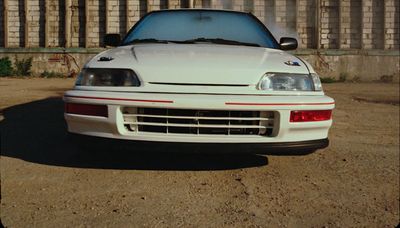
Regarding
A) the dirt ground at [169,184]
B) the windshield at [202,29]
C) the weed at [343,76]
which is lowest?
the dirt ground at [169,184]

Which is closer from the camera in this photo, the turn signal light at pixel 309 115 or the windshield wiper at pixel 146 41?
the turn signal light at pixel 309 115

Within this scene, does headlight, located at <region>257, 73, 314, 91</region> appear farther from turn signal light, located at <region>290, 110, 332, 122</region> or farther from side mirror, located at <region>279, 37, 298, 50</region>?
side mirror, located at <region>279, 37, 298, 50</region>

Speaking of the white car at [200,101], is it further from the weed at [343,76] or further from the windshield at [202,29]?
the weed at [343,76]

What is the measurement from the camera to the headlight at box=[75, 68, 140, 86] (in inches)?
98.7

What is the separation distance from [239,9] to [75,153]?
10874 mm

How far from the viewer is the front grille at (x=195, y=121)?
2.42 metres

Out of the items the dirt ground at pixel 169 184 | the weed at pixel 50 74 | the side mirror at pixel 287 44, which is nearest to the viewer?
the dirt ground at pixel 169 184

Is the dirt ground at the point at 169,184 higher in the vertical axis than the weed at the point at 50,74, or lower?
lower

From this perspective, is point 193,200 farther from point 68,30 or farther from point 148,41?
point 68,30

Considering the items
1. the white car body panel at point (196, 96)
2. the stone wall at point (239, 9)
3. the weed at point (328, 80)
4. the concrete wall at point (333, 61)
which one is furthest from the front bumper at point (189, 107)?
the stone wall at point (239, 9)

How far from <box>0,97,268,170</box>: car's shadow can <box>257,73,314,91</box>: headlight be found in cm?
45

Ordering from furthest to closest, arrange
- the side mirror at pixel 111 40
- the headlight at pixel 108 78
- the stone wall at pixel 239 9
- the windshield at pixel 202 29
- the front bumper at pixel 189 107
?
the stone wall at pixel 239 9 → the side mirror at pixel 111 40 → the windshield at pixel 202 29 → the headlight at pixel 108 78 → the front bumper at pixel 189 107

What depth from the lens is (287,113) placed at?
8.14ft

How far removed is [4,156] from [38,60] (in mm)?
11334
